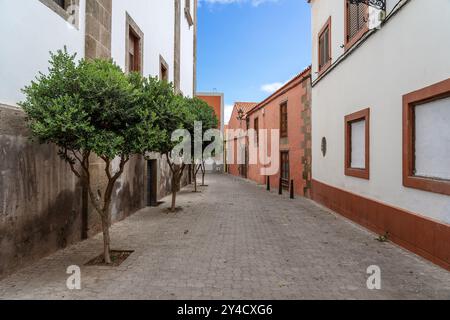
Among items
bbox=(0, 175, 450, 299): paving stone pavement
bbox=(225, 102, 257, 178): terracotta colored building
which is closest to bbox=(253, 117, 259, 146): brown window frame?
bbox=(225, 102, 257, 178): terracotta colored building

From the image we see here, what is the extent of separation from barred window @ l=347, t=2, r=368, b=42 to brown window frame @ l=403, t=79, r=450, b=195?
2.99 metres

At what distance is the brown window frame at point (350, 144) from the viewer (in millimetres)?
8383

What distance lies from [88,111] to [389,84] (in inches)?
228

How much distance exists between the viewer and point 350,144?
9.86m

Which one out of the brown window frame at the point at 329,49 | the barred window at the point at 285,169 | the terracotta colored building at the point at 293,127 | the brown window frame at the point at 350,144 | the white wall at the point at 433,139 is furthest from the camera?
the barred window at the point at 285,169

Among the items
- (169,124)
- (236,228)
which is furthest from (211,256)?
(169,124)

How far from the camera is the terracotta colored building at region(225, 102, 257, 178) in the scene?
30438 millimetres

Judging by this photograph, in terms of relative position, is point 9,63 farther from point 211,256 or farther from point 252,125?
point 252,125

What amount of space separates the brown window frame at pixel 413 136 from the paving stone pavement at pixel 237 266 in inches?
47.5

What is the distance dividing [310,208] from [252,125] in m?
15.9

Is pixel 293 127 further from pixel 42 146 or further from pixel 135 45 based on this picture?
pixel 42 146

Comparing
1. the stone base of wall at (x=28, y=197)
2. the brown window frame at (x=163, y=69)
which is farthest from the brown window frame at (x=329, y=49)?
the stone base of wall at (x=28, y=197)

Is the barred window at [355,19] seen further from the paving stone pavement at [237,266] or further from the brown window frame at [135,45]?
the brown window frame at [135,45]

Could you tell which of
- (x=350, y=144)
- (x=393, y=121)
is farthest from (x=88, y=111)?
(x=350, y=144)
